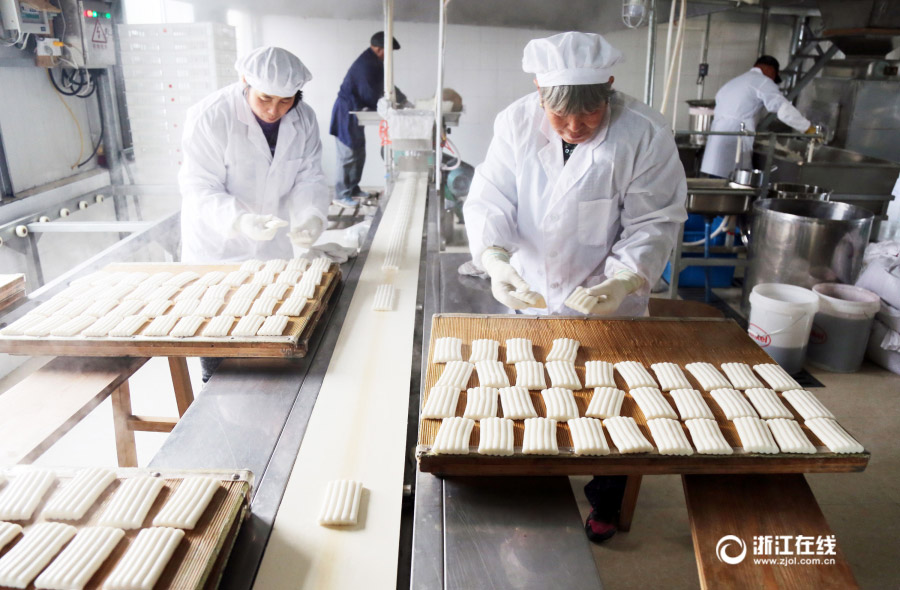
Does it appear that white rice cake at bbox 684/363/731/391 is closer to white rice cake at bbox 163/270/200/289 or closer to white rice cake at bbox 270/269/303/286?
white rice cake at bbox 270/269/303/286

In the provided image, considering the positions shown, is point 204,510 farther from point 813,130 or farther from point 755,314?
point 813,130

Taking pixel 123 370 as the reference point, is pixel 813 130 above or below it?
above

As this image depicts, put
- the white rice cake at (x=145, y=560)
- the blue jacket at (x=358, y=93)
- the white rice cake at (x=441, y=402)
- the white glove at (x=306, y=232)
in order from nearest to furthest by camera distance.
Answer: the white rice cake at (x=145, y=560) → the white rice cake at (x=441, y=402) → the white glove at (x=306, y=232) → the blue jacket at (x=358, y=93)

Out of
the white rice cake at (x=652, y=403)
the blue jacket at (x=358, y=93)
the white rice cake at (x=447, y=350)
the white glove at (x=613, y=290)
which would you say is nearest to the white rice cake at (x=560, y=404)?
the white rice cake at (x=652, y=403)

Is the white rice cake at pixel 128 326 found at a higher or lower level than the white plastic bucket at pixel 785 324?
higher

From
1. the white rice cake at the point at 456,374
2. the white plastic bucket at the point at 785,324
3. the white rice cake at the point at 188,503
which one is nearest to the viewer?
the white rice cake at the point at 188,503

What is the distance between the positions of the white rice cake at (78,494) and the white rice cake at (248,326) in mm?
500

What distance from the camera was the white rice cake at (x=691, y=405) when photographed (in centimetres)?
119

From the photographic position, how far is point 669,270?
14.3 ft

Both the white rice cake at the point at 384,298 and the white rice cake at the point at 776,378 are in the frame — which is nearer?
the white rice cake at the point at 776,378

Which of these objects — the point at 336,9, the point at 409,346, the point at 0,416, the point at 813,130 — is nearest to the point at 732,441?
the point at 409,346

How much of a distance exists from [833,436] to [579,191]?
98cm

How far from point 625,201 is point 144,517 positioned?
1544 mm

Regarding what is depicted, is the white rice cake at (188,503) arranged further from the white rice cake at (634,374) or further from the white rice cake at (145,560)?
the white rice cake at (634,374)
